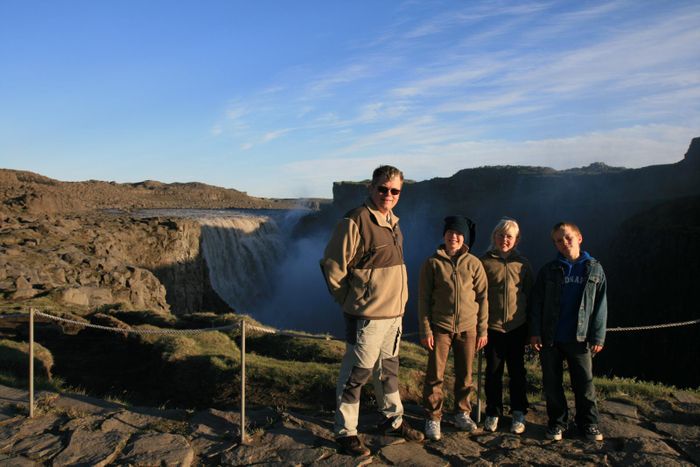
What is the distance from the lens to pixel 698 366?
17.6 metres

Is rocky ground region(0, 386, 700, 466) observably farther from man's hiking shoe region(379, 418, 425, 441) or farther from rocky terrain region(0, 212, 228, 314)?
rocky terrain region(0, 212, 228, 314)

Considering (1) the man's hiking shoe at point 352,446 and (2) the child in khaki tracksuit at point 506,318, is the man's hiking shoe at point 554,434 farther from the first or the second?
(1) the man's hiking shoe at point 352,446

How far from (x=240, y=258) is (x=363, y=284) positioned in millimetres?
30642

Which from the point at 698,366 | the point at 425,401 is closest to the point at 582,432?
the point at 425,401

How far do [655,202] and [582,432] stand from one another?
35.1 metres

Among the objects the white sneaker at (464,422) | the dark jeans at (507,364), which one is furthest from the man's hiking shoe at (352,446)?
the dark jeans at (507,364)

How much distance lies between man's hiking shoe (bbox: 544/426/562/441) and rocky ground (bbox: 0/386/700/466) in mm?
51

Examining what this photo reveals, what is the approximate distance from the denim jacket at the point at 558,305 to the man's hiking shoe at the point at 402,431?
4.11 ft

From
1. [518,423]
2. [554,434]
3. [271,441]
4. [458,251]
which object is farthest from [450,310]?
[271,441]

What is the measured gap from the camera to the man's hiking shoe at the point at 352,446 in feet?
13.3

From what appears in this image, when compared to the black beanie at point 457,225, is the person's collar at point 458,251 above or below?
below

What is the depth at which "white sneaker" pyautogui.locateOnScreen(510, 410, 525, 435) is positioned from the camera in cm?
460

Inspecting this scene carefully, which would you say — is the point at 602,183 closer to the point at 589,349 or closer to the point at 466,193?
the point at 466,193

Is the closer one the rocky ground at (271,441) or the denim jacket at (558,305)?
the rocky ground at (271,441)
